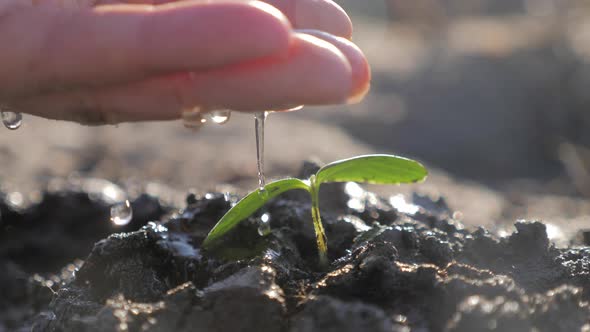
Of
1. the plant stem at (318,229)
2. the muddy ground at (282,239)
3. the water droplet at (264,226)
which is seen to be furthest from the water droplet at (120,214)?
the plant stem at (318,229)

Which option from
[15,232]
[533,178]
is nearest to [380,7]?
[533,178]

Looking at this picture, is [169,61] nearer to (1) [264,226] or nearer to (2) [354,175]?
(2) [354,175]

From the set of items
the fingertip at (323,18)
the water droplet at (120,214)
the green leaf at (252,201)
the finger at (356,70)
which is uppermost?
the finger at (356,70)

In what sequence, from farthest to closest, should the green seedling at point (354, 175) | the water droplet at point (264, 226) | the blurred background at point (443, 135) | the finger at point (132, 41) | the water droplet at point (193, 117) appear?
the blurred background at point (443, 135), the water droplet at point (264, 226), the green seedling at point (354, 175), the water droplet at point (193, 117), the finger at point (132, 41)

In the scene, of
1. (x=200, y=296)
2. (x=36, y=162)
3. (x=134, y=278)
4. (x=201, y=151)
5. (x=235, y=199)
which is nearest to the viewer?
(x=200, y=296)

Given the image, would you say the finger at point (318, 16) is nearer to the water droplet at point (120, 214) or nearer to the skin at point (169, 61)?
the skin at point (169, 61)

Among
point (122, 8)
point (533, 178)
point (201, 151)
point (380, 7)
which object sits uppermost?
point (122, 8)

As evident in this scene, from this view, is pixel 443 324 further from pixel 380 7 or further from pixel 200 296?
pixel 380 7
